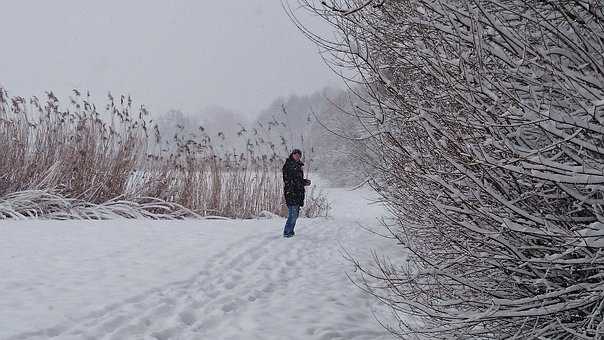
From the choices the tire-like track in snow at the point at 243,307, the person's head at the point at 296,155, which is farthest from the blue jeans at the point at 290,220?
the tire-like track in snow at the point at 243,307

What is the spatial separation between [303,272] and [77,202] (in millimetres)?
5694

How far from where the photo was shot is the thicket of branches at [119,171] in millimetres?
9110

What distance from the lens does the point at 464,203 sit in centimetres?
240

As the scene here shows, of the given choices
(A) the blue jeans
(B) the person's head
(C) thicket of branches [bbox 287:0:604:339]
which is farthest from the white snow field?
(C) thicket of branches [bbox 287:0:604:339]

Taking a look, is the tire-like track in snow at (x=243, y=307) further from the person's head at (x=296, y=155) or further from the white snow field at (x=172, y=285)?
the person's head at (x=296, y=155)

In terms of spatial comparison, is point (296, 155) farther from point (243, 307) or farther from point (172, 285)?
point (243, 307)

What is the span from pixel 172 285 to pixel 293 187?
4001mm

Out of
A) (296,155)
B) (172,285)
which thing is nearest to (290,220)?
(296,155)

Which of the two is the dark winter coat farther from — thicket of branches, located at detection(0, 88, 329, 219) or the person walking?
thicket of branches, located at detection(0, 88, 329, 219)

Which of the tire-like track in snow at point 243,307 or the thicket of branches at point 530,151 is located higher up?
the thicket of branches at point 530,151

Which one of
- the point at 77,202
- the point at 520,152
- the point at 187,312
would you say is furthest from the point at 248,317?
the point at 77,202

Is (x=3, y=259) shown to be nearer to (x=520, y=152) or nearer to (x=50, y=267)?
(x=50, y=267)

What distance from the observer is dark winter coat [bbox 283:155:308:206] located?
8508 mm

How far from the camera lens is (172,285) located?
4828 millimetres
